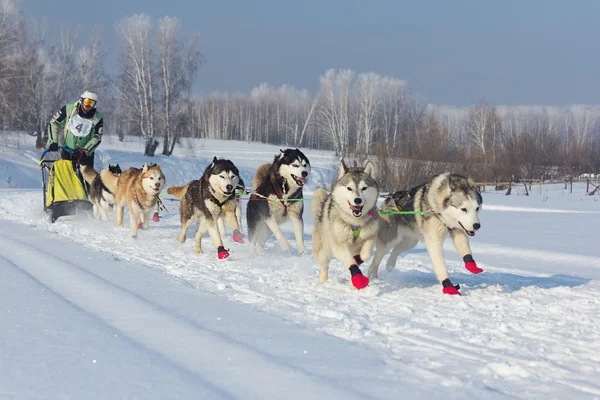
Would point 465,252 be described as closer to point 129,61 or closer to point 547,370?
point 547,370

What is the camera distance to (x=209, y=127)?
61.9 metres

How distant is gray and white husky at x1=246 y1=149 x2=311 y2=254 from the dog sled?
117 inches

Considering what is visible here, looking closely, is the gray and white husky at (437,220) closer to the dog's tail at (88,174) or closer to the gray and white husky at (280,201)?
the gray and white husky at (280,201)

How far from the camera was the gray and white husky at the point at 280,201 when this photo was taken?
5.47 m

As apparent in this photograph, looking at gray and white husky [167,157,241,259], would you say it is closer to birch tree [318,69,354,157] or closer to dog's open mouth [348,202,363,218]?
dog's open mouth [348,202,363,218]

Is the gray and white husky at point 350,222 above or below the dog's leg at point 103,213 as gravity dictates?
above

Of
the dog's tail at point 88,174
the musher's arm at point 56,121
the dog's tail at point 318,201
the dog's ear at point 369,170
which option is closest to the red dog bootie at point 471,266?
the dog's ear at point 369,170

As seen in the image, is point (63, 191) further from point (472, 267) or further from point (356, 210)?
point (472, 267)

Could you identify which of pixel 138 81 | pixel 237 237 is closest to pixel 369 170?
pixel 237 237

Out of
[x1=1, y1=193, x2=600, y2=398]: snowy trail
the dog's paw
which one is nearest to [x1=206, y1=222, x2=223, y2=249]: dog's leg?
[x1=1, y1=193, x2=600, y2=398]: snowy trail

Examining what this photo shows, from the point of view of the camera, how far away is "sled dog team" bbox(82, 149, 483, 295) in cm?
370

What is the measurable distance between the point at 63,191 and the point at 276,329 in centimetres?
564

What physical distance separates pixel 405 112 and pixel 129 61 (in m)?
26.1

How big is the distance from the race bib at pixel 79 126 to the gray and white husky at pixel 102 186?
62 centimetres
